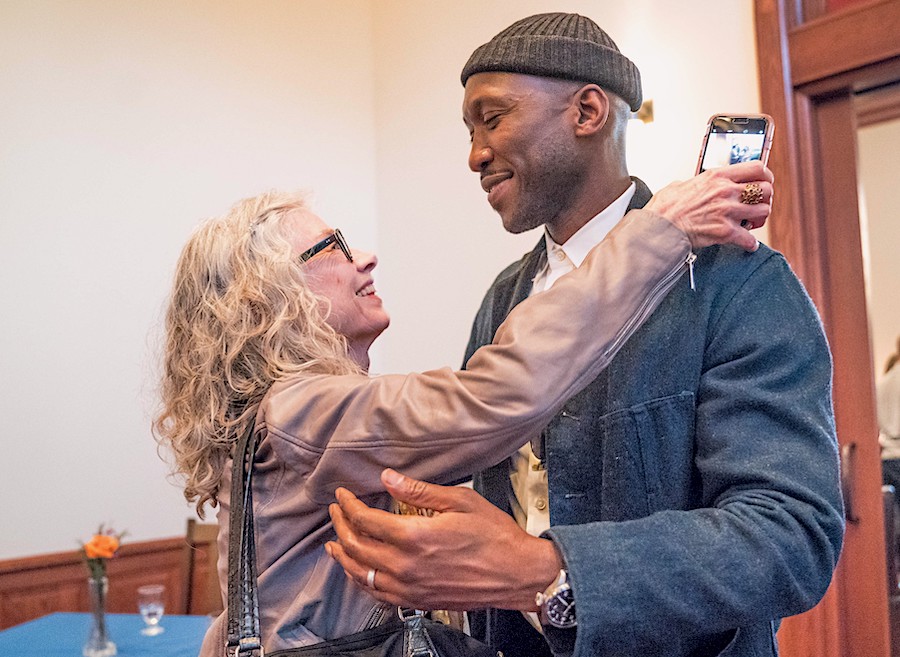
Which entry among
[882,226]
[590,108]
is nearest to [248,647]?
[590,108]

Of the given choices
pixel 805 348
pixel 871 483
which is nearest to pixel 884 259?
pixel 871 483

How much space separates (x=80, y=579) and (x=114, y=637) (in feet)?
3.94

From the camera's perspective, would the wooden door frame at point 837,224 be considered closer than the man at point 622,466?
No

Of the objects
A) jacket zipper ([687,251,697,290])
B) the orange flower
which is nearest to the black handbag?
jacket zipper ([687,251,697,290])

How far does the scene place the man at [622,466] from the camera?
3.11 feet

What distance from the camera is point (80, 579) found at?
12.5 feet

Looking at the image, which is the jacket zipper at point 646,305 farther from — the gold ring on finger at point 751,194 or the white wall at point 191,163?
the white wall at point 191,163

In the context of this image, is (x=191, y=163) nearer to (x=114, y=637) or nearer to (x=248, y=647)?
(x=114, y=637)

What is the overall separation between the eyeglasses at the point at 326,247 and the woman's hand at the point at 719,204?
0.59 meters

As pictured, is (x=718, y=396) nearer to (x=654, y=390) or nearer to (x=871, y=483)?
(x=654, y=390)

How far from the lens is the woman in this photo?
103 cm

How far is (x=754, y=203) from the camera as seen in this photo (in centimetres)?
111

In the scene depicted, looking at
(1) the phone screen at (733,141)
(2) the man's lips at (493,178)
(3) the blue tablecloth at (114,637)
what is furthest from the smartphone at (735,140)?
(3) the blue tablecloth at (114,637)

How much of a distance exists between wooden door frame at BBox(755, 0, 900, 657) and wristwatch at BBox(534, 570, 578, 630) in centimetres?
205
